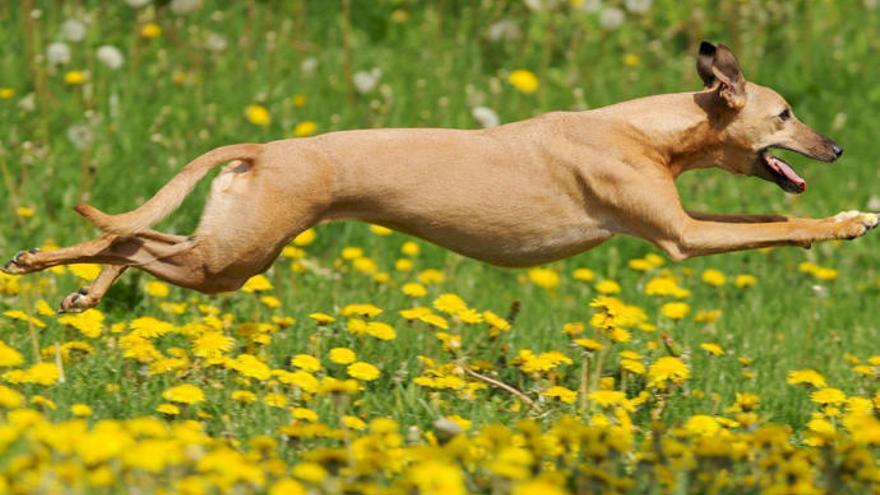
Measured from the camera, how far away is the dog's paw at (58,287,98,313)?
226 inches

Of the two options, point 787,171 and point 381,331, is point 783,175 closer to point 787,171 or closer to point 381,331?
point 787,171

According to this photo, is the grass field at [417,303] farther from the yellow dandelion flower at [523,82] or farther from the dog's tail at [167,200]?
the dog's tail at [167,200]

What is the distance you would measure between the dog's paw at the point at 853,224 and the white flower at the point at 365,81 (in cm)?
364

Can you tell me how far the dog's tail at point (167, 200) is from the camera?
5.46 m

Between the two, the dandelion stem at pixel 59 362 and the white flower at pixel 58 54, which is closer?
the dandelion stem at pixel 59 362

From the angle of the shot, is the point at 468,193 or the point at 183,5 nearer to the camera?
the point at 468,193

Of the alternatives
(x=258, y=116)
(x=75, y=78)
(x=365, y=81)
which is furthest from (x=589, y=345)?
(x=75, y=78)

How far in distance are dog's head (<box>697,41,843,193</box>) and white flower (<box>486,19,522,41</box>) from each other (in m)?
3.89

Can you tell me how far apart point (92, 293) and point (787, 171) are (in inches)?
103

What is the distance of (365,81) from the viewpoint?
8.72 meters

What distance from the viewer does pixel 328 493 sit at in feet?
11.2

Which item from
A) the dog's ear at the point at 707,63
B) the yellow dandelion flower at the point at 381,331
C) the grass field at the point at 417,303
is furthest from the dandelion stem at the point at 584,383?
the dog's ear at the point at 707,63

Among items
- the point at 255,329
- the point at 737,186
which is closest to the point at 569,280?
the point at 737,186

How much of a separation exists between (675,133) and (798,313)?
68.2 inches
